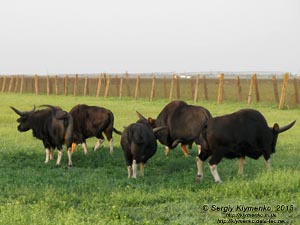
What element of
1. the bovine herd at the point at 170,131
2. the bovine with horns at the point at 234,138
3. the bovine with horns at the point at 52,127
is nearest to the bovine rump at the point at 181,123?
the bovine herd at the point at 170,131

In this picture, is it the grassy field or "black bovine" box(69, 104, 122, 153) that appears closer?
the grassy field

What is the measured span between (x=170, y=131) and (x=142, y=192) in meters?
4.31

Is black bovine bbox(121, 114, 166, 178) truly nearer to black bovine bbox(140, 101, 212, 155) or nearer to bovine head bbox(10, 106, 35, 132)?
black bovine bbox(140, 101, 212, 155)

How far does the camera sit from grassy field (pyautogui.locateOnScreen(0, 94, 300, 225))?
23.6 ft

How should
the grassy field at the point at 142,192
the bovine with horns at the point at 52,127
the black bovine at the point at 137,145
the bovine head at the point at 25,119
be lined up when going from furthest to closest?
the bovine head at the point at 25,119
the bovine with horns at the point at 52,127
the black bovine at the point at 137,145
the grassy field at the point at 142,192

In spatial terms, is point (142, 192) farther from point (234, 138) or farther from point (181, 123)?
point (181, 123)

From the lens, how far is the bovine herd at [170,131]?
32.3ft

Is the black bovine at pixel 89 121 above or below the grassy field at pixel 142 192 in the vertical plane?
above

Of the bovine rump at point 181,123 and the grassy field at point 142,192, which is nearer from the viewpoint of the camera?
the grassy field at point 142,192

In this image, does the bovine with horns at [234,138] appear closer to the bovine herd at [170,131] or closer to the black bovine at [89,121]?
the bovine herd at [170,131]

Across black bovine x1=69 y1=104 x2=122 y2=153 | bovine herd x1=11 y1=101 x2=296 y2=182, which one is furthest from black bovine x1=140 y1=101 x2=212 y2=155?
black bovine x1=69 y1=104 x2=122 y2=153

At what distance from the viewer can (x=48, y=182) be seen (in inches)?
391

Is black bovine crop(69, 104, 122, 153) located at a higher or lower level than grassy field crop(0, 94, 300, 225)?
higher

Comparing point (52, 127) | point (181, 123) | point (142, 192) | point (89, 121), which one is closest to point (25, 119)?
point (52, 127)
